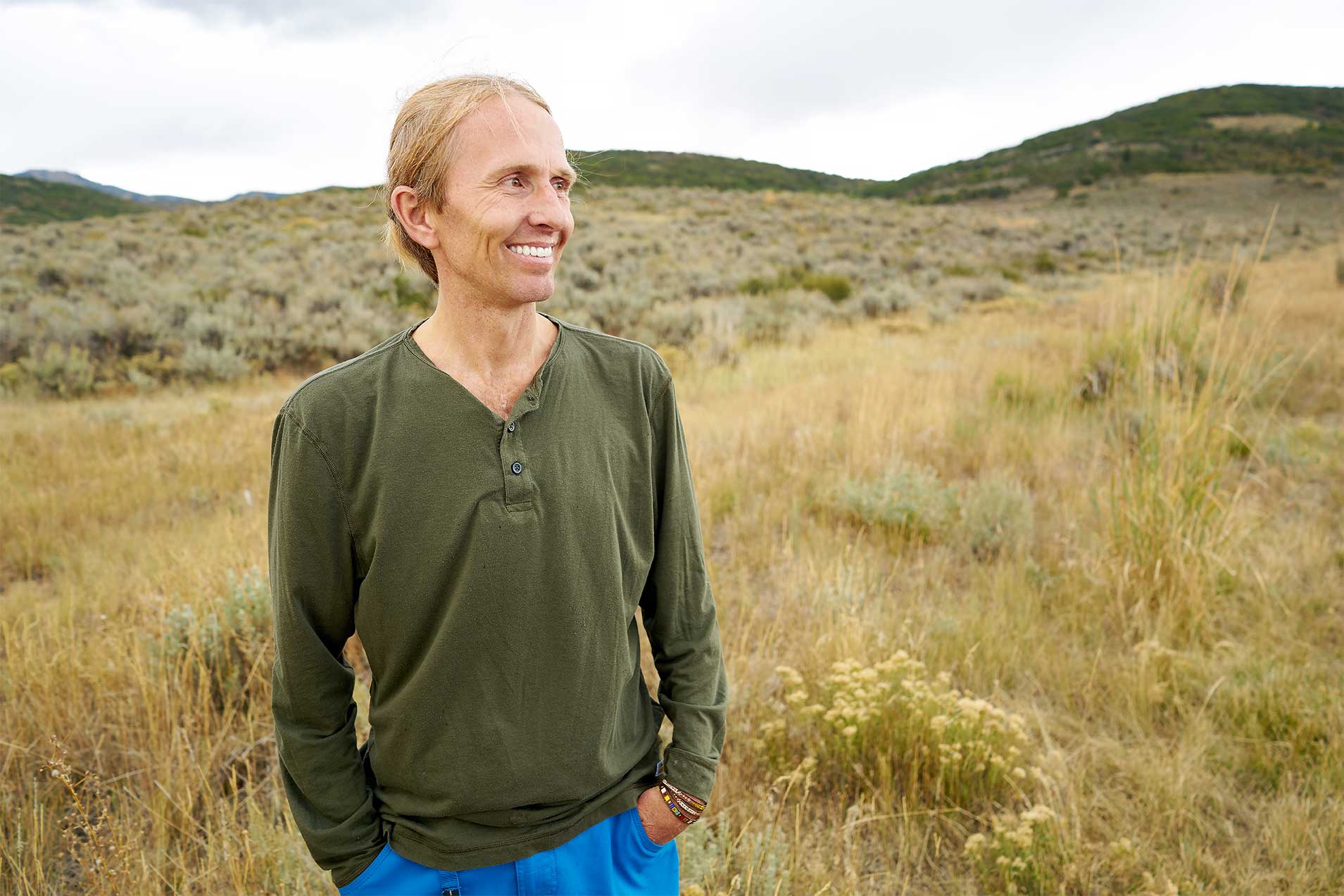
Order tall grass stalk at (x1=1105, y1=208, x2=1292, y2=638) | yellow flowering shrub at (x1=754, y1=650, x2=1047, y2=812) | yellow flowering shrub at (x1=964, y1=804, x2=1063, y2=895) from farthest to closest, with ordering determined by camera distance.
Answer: tall grass stalk at (x1=1105, y1=208, x2=1292, y2=638), yellow flowering shrub at (x1=754, y1=650, x2=1047, y2=812), yellow flowering shrub at (x1=964, y1=804, x2=1063, y2=895)

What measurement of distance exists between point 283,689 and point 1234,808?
3041 millimetres

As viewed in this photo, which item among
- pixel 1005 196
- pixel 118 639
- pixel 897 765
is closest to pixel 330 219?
pixel 118 639

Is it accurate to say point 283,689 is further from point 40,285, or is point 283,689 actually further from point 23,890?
point 40,285

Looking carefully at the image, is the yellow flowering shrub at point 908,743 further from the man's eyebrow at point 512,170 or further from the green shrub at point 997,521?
the man's eyebrow at point 512,170

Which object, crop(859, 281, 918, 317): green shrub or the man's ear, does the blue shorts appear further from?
crop(859, 281, 918, 317): green shrub

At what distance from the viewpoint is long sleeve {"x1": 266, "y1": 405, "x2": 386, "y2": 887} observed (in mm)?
1214

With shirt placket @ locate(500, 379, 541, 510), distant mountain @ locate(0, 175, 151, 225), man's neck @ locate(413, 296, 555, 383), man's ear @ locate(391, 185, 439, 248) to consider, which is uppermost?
distant mountain @ locate(0, 175, 151, 225)

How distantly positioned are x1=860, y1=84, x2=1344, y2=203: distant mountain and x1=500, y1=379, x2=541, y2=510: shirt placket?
51.7 meters

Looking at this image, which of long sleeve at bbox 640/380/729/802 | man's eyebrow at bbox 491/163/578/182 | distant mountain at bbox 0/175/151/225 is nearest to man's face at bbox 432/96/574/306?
man's eyebrow at bbox 491/163/578/182

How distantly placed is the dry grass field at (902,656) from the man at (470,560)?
798 mm

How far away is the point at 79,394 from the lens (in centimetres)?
817

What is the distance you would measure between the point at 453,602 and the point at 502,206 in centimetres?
68

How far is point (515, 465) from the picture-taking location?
1.25 meters

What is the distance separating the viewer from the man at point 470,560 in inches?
48.5
